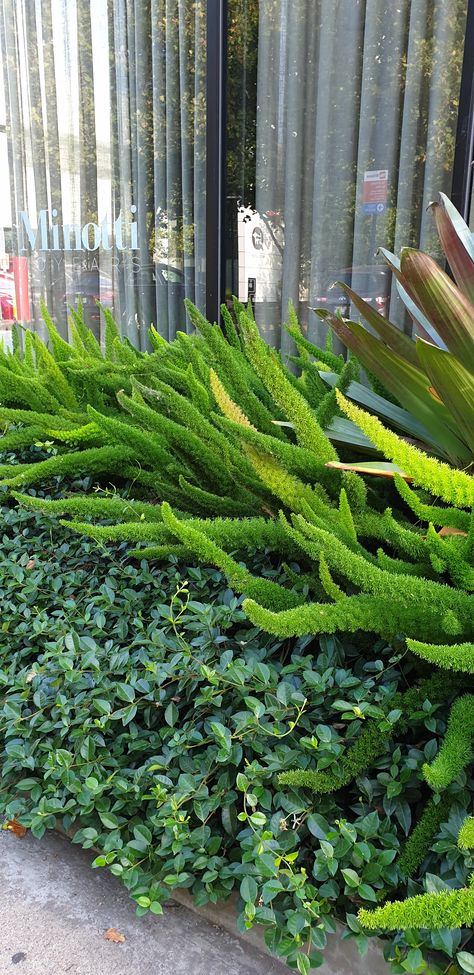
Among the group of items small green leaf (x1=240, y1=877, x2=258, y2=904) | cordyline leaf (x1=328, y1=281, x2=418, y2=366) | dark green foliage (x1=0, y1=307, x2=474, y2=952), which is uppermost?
cordyline leaf (x1=328, y1=281, x2=418, y2=366)

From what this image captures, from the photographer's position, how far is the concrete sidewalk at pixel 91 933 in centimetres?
113

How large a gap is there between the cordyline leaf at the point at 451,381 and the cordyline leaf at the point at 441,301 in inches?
4.0

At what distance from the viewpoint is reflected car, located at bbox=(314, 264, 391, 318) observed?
3.60 m

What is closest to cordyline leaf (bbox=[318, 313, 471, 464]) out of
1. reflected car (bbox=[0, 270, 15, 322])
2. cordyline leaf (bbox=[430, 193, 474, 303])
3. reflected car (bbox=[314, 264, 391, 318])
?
cordyline leaf (bbox=[430, 193, 474, 303])

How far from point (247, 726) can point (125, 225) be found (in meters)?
4.16

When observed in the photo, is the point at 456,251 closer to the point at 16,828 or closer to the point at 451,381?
the point at 451,381

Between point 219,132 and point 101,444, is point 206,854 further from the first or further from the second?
point 219,132

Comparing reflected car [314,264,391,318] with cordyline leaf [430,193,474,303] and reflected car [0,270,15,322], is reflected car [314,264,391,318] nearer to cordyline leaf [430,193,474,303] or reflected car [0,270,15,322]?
cordyline leaf [430,193,474,303]

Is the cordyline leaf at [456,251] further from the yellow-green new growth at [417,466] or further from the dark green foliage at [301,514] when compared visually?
the yellow-green new growth at [417,466]

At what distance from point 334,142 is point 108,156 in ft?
5.73

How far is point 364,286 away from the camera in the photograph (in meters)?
3.64

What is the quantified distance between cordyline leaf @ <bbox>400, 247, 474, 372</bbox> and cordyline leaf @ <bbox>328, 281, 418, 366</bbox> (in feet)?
0.53

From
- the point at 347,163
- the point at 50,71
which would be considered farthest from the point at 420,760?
the point at 50,71

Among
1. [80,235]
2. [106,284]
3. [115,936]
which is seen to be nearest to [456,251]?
[115,936]
